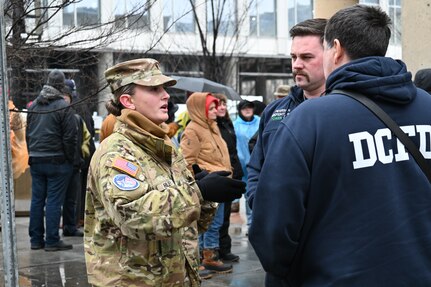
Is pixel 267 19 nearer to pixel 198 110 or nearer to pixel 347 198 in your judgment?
pixel 198 110

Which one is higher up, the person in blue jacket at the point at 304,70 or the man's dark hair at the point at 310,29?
the man's dark hair at the point at 310,29

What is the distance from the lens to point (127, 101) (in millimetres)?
3664

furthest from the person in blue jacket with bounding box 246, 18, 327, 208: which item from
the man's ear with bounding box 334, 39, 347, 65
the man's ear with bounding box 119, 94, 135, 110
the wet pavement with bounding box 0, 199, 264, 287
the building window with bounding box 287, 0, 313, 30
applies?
the building window with bounding box 287, 0, 313, 30

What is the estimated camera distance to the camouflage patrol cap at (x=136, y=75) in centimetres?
364

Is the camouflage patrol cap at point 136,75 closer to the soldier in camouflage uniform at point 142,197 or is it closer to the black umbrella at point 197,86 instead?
the soldier in camouflage uniform at point 142,197

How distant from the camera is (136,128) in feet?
11.6

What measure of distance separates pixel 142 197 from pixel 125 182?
10 cm

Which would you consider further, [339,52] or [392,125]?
[339,52]

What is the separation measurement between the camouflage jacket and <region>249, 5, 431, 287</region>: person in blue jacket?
754mm

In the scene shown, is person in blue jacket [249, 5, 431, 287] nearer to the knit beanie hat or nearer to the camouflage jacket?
the camouflage jacket

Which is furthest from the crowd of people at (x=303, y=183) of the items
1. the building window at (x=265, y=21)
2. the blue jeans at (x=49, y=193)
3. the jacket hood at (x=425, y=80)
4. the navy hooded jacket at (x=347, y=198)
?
the building window at (x=265, y=21)

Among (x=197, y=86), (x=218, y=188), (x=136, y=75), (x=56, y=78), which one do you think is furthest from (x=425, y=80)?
(x=197, y=86)

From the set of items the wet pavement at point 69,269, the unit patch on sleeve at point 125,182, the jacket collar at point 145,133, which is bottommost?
the wet pavement at point 69,269

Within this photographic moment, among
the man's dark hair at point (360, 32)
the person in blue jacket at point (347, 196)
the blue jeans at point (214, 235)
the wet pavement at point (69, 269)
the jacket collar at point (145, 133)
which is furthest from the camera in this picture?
the blue jeans at point (214, 235)
